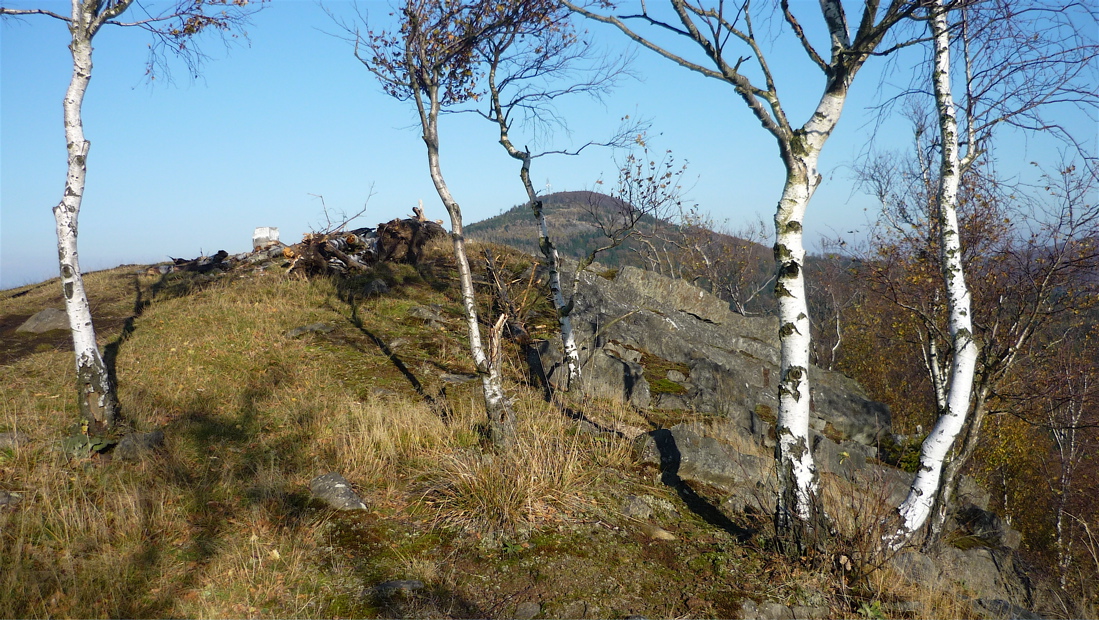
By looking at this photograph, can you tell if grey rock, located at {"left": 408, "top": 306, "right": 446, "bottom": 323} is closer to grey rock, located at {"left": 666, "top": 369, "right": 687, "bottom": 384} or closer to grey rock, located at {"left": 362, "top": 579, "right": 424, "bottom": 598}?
grey rock, located at {"left": 666, "top": 369, "right": 687, "bottom": 384}

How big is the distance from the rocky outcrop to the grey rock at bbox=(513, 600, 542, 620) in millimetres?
4937

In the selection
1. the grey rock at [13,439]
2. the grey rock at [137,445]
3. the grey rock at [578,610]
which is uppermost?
the grey rock at [13,439]

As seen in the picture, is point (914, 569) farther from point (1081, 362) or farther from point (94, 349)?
point (1081, 362)

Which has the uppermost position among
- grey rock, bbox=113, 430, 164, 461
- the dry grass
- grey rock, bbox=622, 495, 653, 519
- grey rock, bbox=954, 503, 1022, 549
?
grey rock, bbox=113, 430, 164, 461

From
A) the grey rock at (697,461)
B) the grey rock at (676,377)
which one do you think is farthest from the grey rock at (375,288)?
the grey rock at (697,461)

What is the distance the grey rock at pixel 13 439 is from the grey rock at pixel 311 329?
4.44 metres

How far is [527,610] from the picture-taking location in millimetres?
4004

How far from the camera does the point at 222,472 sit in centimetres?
567

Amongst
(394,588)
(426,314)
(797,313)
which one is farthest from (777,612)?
(426,314)

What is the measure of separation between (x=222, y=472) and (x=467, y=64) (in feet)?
20.7

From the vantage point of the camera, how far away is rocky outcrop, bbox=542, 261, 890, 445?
32.2ft

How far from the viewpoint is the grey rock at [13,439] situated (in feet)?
18.4

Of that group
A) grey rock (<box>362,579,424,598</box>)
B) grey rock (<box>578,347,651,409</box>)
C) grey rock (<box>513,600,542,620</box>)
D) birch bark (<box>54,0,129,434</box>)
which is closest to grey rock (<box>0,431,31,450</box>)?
birch bark (<box>54,0,129,434</box>)

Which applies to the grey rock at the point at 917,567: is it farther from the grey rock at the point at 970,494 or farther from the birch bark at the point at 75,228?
the birch bark at the point at 75,228
